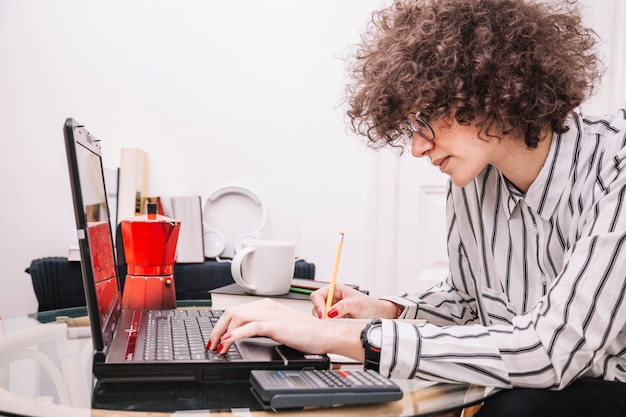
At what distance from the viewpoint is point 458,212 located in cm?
119

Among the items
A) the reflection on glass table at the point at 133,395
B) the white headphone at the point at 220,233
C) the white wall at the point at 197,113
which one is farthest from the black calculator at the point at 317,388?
the white wall at the point at 197,113

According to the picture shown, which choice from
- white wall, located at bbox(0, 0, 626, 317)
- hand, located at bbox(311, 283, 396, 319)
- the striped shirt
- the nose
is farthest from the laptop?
white wall, located at bbox(0, 0, 626, 317)

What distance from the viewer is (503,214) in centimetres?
107

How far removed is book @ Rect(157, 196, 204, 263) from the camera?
223cm

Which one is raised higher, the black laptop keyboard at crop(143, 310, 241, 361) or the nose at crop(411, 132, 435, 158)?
the nose at crop(411, 132, 435, 158)

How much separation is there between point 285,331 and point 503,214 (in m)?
0.52

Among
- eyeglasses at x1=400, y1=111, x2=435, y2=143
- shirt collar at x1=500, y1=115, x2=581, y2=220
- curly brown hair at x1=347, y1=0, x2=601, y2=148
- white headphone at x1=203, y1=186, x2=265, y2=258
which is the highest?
curly brown hair at x1=347, y1=0, x2=601, y2=148

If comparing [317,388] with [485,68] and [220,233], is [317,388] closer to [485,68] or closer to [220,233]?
[485,68]

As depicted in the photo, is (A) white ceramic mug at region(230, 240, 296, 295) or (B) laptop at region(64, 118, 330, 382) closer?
(B) laptop at region(64, 118, 330, 382)

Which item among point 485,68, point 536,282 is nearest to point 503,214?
point 536,282

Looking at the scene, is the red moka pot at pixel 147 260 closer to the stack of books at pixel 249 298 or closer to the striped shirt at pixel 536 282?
the stack of books at pixel 249 298

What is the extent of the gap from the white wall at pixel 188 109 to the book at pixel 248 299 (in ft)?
4.17

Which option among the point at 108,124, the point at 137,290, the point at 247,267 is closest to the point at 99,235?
the point at 137,290

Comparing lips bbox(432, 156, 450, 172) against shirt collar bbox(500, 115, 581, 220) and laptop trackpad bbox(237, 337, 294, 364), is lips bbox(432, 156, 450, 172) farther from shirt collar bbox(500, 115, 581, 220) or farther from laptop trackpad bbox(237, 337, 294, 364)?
laptop trackpad bbox(237, 337, 294, 364)
